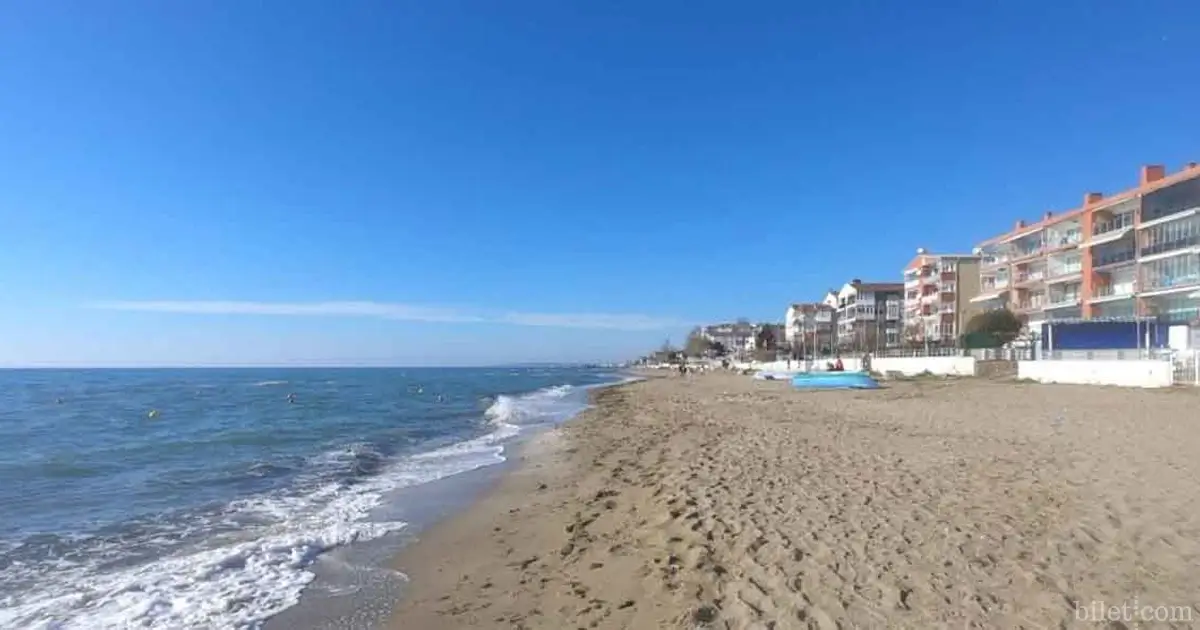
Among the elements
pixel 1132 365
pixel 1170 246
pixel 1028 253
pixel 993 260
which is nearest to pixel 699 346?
pixel 993 260

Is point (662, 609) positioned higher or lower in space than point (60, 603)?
higher

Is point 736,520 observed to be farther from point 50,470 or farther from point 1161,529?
point 50,470

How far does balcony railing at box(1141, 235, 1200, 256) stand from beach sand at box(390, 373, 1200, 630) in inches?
1643

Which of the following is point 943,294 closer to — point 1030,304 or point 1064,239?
point 1030,304

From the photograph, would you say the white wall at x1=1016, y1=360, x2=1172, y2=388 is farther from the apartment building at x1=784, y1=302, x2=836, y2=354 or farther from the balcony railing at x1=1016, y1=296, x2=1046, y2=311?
the apartment building at x1=784, y1=302, x2=836, y2=354

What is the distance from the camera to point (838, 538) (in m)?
7.04

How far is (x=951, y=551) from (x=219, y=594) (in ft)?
23.9

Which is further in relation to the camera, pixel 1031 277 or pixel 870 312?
pixel 870 312

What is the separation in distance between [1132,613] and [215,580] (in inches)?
336

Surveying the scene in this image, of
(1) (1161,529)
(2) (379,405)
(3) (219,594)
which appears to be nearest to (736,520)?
(1) (1161,529)

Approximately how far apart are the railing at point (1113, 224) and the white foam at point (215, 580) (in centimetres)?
6372

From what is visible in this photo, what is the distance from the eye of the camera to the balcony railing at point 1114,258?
175 ft

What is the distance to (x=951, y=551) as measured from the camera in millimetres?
6402

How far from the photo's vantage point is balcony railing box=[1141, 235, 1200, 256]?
152 ft
